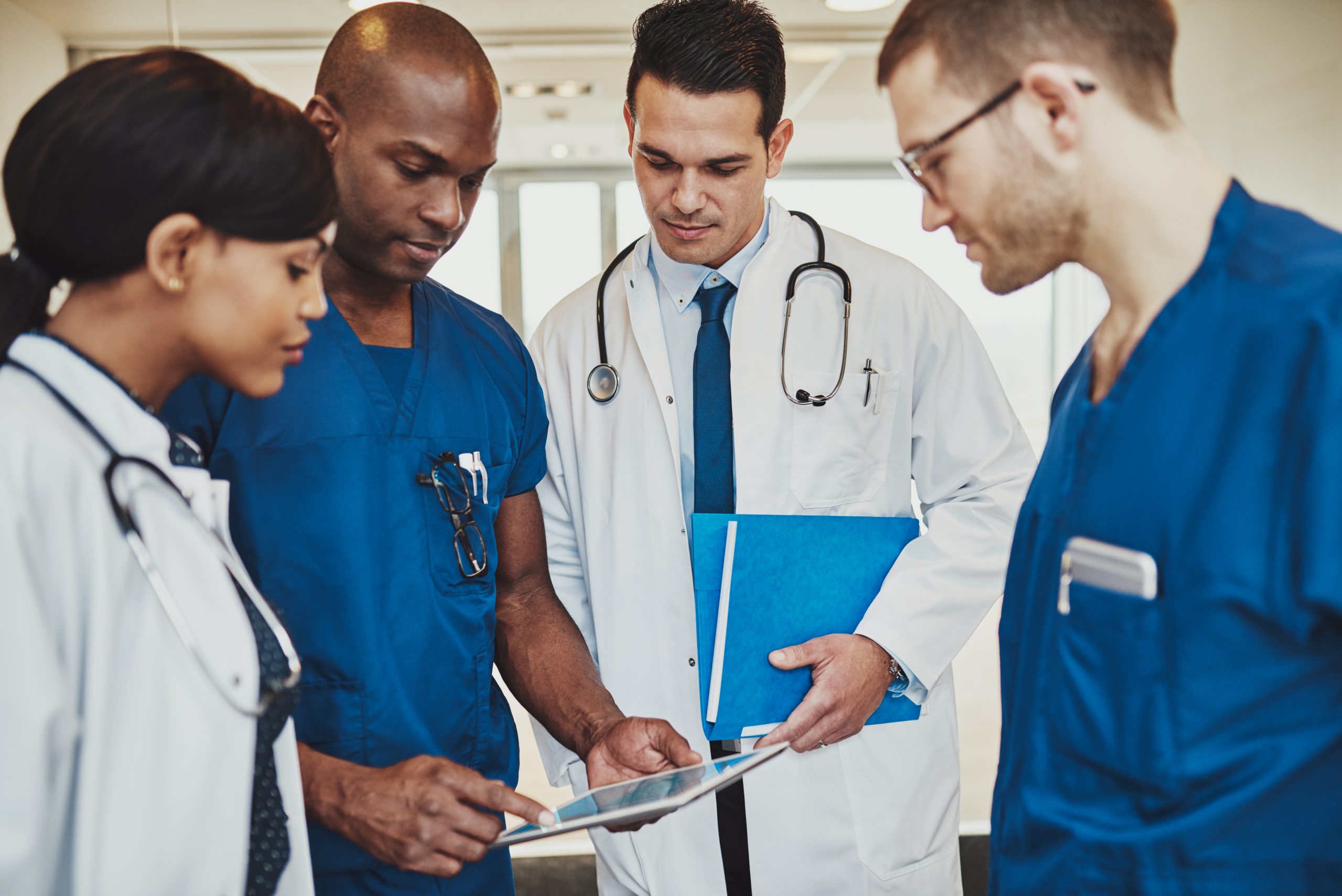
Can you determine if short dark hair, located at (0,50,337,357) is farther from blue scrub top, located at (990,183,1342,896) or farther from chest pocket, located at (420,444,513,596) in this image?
blue scrub top, located at (990,183,1342,896)

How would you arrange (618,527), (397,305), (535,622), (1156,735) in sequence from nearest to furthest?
(1156,735) → (397,305) → (535,622) → (618,527)

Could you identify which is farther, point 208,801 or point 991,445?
point 991,445

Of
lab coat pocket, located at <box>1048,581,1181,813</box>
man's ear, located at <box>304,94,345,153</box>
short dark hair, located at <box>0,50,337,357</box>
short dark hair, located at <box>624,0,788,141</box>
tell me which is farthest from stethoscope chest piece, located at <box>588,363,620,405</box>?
lab coat pocket, located at <box>1048,581,1181,813</box>

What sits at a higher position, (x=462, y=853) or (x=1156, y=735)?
(x=1156, y=735)

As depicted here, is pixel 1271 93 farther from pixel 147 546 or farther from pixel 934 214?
pixel 147 546

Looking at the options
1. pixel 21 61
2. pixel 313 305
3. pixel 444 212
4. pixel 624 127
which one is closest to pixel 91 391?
pixel 313 305

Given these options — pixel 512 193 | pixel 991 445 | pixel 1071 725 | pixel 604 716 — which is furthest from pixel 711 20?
A: pixel 512 193

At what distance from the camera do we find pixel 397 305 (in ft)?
4.43

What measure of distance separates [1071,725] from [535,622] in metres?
0.83

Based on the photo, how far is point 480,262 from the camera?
3.27 metres

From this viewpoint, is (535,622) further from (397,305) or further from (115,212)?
(115,212)

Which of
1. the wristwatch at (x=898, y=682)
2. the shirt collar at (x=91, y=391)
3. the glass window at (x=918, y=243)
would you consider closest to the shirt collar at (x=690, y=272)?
the wristwatch at (x=898, y=682)

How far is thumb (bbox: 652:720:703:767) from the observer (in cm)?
124

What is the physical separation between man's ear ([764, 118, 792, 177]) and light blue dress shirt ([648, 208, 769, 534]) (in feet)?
0.26
